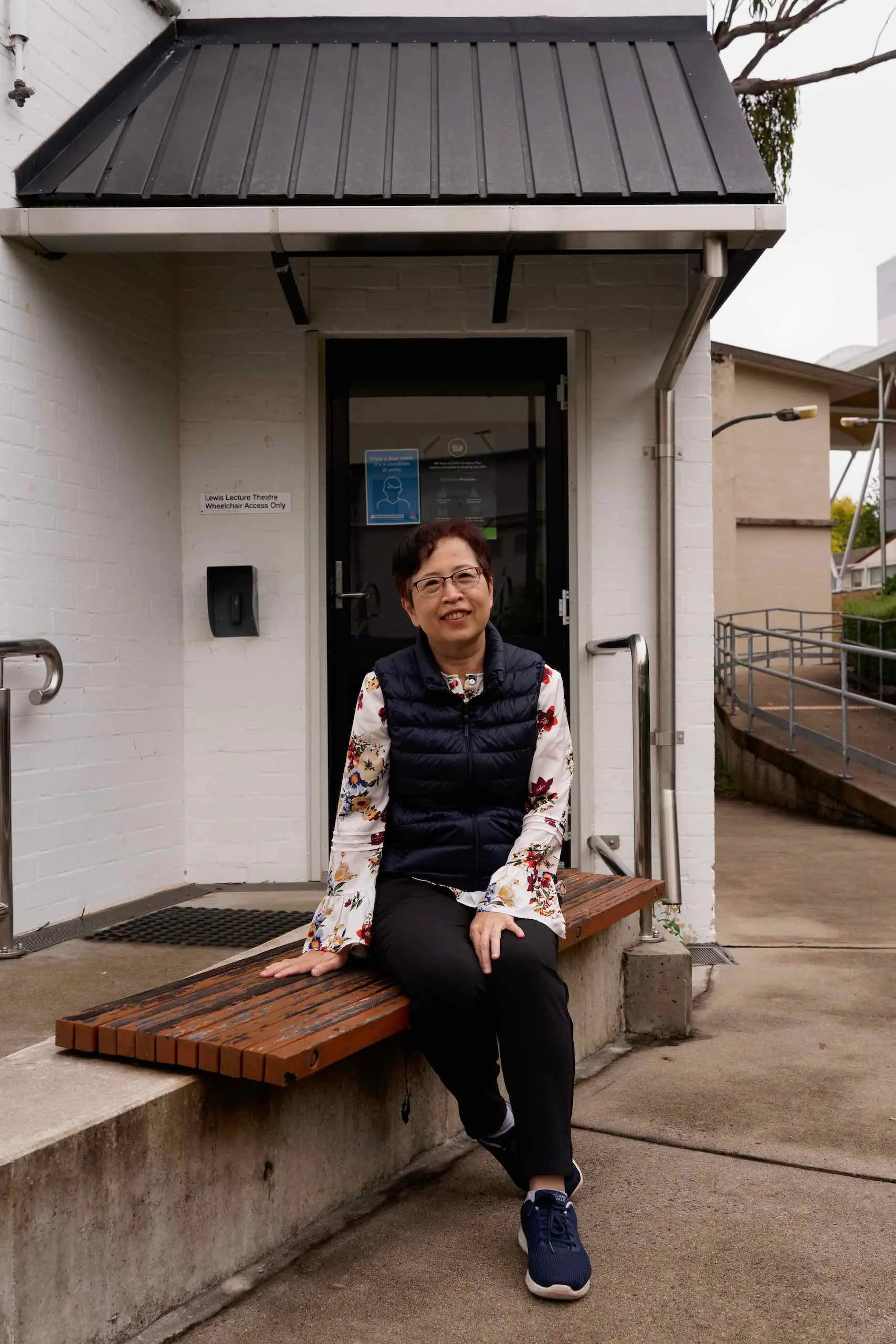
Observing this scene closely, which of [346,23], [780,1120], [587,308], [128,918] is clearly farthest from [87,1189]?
[346,23]

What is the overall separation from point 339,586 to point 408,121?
1844mm

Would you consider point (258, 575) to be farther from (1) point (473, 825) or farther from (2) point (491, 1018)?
(2) point (491, 1018)

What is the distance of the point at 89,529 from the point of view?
15.2 ft

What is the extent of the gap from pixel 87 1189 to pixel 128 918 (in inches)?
104

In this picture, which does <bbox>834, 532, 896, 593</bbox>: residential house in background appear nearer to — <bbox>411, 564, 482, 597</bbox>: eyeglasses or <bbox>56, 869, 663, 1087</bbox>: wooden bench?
<bbox>411, 564, 482, 597</bbox>: eyeglasses

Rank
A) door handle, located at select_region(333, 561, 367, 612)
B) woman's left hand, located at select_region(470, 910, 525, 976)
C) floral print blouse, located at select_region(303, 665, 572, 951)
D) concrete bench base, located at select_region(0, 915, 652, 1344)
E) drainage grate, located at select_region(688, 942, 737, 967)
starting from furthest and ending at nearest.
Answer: door handle, located at select_region(333, 561, 367, 612), drainage grate, located at select_region(688, 942, 737, 967), floral print blouse, located at select_region(303, 665, 572, 951), woman's left hand, located at select_region(470, 910, 525, 976), concrete bench base, located at select_region(0, 915, 652, 1344)

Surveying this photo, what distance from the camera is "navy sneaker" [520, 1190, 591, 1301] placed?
230 cm

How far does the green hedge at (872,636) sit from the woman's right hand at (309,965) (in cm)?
1274

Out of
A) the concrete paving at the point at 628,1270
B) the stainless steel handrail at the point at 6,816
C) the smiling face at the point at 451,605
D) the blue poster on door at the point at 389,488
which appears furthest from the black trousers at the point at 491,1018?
the blue poster on door at the point at 389,488

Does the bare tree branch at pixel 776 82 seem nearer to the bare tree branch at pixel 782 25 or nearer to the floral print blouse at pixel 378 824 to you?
the bare tree branch at pixel 782 25

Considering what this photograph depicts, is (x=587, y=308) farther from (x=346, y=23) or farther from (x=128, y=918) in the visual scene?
(x=128, y=918)

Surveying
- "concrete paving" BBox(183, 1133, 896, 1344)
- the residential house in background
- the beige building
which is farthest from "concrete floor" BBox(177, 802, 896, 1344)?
the residential house in background

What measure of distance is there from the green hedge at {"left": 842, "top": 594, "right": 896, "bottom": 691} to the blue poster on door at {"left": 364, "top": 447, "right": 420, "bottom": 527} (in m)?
10.3

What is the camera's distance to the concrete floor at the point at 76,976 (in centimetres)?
324
